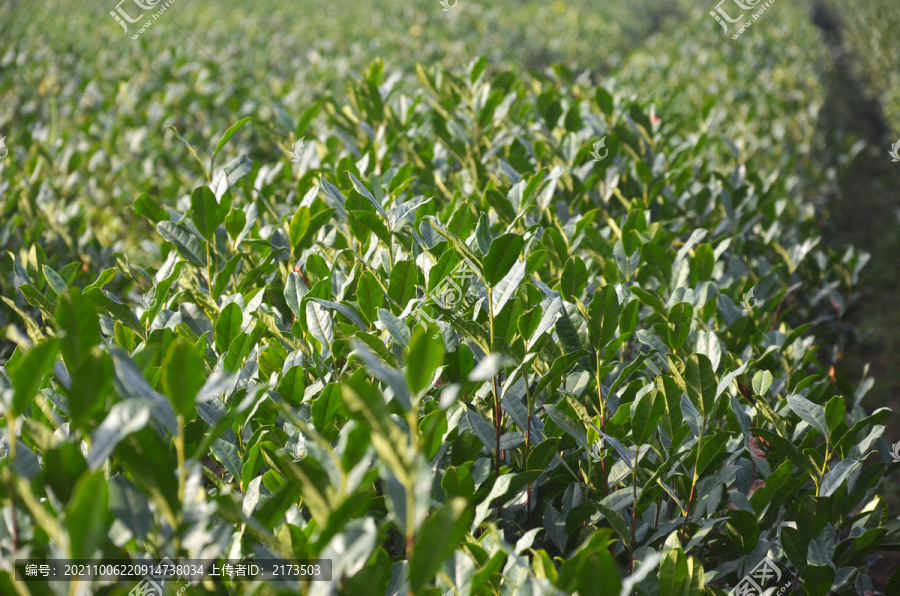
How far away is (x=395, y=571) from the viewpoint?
1239 millimetres

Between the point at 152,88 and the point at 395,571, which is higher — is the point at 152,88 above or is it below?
above

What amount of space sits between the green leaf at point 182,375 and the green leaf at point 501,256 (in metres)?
0.65

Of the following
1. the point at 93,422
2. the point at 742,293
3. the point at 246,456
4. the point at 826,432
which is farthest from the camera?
the point at 742,293

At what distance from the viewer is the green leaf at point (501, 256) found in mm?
1447

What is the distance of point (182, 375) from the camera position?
38.5 inches

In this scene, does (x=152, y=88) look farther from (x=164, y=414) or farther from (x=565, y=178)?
(x=164, y=414)

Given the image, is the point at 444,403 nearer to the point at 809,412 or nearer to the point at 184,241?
the point at 809,412

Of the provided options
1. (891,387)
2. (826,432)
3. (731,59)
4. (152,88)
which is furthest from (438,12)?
(826,432)

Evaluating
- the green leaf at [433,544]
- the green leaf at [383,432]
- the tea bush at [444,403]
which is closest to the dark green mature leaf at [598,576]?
the tea bush at [444,403]

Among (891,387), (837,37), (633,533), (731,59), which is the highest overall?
(837,37)

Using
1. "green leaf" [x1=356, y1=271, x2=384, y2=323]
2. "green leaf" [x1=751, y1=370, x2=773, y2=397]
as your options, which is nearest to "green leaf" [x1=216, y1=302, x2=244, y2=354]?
"green leaf" [x1=356, y1=271, x2=384, y2=323]

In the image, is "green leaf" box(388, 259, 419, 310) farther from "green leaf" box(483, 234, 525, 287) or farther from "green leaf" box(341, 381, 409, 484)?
"green leaf" box(341, 381, 409, 484)

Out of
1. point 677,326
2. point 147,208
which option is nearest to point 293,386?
point 677,326

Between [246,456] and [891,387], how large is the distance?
208 inches
